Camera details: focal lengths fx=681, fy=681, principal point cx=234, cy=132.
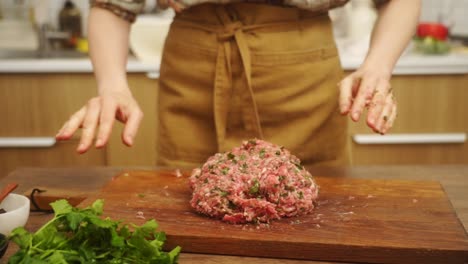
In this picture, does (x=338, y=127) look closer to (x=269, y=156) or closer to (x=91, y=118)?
(x=269, y=156)

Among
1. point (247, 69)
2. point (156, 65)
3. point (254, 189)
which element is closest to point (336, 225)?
point (254, 189)

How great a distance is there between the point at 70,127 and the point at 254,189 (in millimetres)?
338

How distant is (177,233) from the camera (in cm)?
103

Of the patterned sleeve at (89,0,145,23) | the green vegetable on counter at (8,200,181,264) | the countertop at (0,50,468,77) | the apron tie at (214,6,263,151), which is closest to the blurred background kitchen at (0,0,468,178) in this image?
the countertop at (0,50,468,77)

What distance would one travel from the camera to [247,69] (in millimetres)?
1480

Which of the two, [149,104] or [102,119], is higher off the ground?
[102,119]

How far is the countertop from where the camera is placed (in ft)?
8.77

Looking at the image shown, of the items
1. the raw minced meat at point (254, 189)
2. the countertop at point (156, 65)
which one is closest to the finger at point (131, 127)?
the raw minced meat at point (254, 189)

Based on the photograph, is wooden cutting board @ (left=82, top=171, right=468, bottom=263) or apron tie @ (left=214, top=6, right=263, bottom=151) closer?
wooden cutting board @ (left=82, top=171, right=468, bottom=263)

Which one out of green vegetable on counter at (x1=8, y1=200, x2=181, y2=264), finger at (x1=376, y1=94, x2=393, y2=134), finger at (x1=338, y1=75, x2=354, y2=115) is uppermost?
finger at (x1=338, y1=75, x2=354, y2=115)

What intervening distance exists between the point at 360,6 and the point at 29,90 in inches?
58.9

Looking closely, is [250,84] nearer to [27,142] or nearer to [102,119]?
[102,119]

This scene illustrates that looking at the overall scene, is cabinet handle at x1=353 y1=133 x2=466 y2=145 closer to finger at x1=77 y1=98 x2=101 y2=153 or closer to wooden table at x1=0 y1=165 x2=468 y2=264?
wooden table at x1=0 y1=165 x2=468 y2=264

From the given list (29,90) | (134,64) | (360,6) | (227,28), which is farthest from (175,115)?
(360,6)
